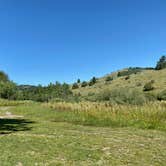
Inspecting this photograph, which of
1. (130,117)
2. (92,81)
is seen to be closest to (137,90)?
(130,117)

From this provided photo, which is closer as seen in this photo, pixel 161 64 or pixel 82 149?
pixel 82 149

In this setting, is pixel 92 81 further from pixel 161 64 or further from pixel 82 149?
pixel 82 149

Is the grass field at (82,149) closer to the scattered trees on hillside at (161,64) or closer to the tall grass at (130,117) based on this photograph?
the tall grass at (130,117)

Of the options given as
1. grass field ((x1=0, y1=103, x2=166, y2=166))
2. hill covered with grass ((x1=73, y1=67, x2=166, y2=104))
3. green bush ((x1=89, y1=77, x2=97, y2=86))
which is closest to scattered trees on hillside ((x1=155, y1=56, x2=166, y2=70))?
hill covered with grass ((x1=73, y1=67, x2=166, y2=104))

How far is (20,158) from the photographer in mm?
9969

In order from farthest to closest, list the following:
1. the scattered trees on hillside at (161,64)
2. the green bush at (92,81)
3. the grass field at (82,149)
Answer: the green bush at (92,81) < the scattered trees on hillside at (161,64) < the grass field at (82,149)

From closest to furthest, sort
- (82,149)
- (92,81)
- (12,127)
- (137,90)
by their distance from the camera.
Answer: (82,149)
(12,127)
(137,90)
(92,81)

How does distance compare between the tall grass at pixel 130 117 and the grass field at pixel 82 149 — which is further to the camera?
the tall grass at pixel 130 117

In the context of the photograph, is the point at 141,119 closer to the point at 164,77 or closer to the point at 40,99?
the point at 164,77

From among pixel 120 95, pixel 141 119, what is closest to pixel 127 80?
pixel 120 95

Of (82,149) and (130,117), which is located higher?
(130,117)

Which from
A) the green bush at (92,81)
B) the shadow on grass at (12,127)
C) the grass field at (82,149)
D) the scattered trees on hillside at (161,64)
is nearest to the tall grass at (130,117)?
the shadow on grass at (12,127)

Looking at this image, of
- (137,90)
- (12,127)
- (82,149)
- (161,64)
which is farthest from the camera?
(161,64)

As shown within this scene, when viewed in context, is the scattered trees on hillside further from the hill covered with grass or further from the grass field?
the grass field
